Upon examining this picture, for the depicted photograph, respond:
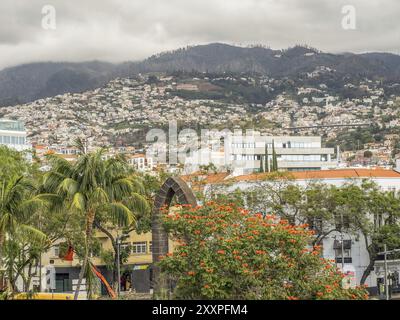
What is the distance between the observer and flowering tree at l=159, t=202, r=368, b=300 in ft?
52.5

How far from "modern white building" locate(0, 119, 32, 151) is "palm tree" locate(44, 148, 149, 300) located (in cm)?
6464

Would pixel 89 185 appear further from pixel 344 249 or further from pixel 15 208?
pixel 344 249

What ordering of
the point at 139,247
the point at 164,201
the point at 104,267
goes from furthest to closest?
the point at 139,247 < the point at 104,267 < the point at 164,201

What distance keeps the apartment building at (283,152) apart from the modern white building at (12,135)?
85.4 feet

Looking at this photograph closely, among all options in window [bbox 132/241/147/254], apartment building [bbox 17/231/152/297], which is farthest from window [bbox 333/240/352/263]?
window [bbox 132/241/147/254]

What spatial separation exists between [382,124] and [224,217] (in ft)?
588

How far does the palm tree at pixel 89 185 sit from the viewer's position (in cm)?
2153

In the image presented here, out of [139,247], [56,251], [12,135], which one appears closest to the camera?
[56,251]

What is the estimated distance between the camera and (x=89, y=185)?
21.8m

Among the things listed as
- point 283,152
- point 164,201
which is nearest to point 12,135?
point 283,152

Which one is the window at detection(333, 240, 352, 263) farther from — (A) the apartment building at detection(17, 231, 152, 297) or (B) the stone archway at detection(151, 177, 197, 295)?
(B) the stone archway at detection(151, 177, 197, 295)

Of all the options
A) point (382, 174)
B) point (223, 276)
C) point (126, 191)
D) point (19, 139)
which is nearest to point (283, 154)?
point (19, 139)

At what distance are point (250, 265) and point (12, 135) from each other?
7453 centimetres
